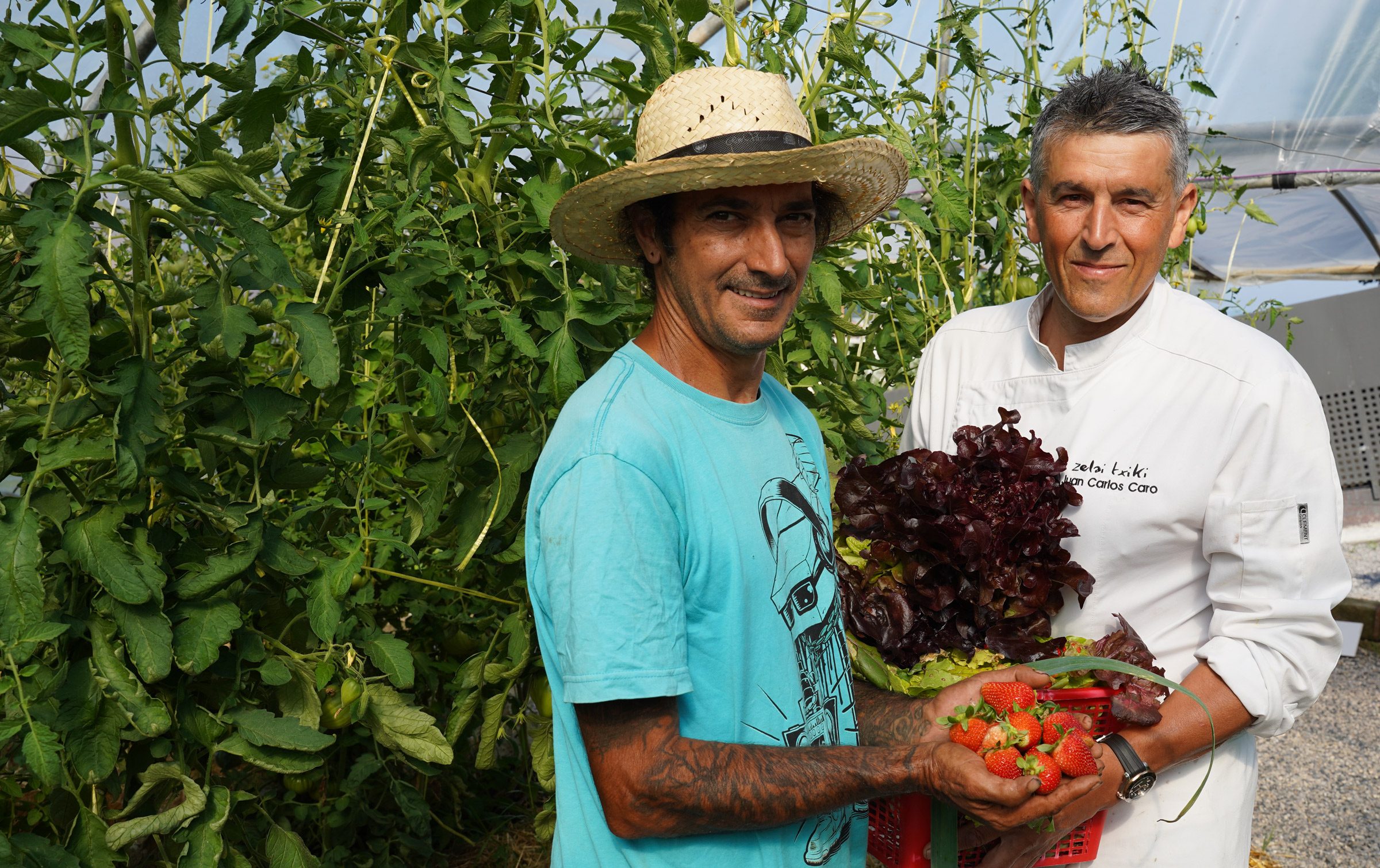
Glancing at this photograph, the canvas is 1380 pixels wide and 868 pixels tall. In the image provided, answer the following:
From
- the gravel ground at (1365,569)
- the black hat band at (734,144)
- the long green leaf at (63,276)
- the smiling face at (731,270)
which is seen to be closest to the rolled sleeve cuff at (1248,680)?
the smiling face at (731,270)

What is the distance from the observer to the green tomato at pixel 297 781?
2.23 meters

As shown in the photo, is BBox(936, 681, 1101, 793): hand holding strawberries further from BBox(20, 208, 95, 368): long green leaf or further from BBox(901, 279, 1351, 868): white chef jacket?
BBox(20, 208, 95, 368): long green leaf

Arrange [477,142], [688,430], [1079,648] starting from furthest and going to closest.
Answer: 1. [477,142]
2. [1079,648]
3. [688,430]

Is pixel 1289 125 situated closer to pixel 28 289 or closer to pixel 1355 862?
pixel 1355 862

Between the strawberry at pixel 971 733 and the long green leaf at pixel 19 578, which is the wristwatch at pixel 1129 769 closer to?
the strawberry at pixel 971 733

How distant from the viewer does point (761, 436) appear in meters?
1.47

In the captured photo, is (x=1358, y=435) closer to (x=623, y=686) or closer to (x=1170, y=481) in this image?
(x=1170, y=481)

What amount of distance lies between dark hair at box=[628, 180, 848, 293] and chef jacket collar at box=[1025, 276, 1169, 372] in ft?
1.64

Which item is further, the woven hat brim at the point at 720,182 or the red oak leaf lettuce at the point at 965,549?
the red oak leaf lettuce at the point at 965,549

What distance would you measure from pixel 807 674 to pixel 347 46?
4.16 ft

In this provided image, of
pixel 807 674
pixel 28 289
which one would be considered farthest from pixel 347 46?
pixel 807 674

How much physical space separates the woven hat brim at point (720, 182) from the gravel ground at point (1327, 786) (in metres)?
3.47

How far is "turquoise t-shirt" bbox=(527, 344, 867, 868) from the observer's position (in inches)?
46.3

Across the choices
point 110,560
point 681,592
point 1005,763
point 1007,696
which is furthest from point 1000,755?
point 110,560
